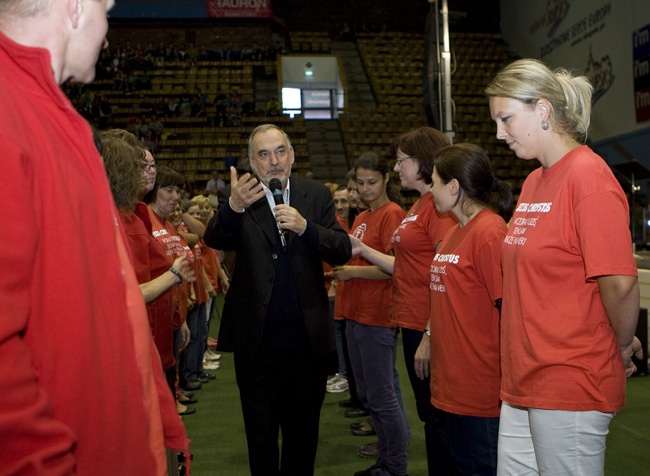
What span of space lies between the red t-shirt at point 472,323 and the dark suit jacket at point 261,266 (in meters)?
0.49

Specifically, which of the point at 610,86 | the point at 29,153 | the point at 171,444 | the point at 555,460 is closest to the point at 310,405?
the point at 555,460

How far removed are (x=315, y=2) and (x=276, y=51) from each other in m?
2.34

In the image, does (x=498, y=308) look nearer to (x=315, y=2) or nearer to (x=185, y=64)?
(x=185, y=64)

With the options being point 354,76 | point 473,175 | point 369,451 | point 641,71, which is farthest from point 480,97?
point 473,175

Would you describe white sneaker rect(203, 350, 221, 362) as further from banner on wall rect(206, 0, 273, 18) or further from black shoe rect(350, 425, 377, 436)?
banner on wall rect(206, 0, 273, 18)

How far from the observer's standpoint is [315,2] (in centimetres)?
2008

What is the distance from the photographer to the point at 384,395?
304 cm

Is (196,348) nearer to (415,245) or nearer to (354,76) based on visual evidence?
(415,245)

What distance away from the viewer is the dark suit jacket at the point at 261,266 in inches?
96.4

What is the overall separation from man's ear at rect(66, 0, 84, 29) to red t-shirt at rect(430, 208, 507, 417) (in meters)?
1.50

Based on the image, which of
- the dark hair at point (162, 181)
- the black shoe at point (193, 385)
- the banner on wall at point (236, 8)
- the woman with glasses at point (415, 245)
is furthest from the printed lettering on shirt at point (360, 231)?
the banner on wall at point (236, 8)

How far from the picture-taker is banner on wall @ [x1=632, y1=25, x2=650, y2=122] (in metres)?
11.8

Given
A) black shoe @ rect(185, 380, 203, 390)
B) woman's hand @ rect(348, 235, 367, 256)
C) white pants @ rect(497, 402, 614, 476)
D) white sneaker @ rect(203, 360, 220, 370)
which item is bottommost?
white sneaker @ rect(203, 360, 220, 370)

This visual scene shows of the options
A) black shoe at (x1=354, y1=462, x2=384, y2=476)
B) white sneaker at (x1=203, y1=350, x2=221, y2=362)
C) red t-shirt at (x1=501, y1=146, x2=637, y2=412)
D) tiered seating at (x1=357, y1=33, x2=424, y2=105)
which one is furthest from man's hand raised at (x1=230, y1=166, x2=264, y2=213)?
tiered seating at (x1=357, y1=33, x2=424, y2=105)
